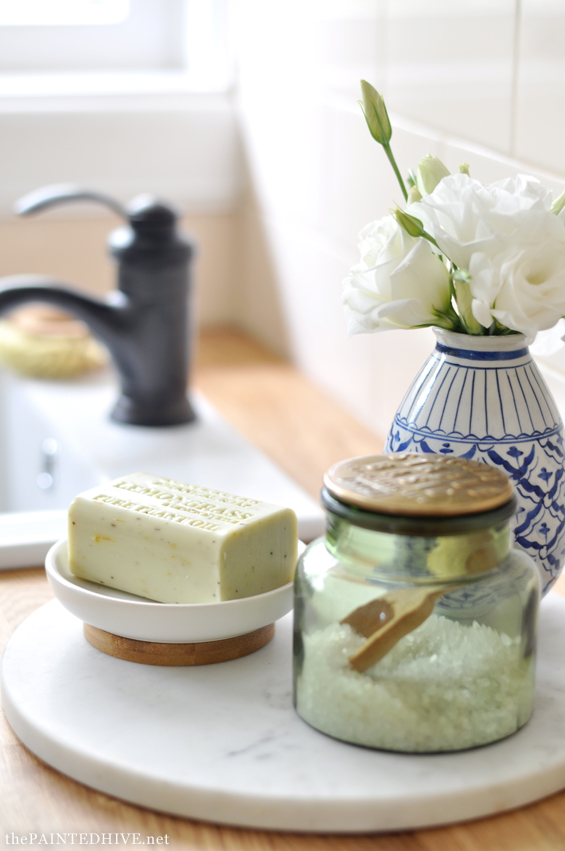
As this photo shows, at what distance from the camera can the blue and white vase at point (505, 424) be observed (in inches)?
23.2

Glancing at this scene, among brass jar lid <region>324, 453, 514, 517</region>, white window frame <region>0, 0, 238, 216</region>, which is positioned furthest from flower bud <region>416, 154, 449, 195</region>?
white window frame <region>0, 0, 238, 216</region>

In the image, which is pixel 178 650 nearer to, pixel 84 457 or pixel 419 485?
pixel 419 485

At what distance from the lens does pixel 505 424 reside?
23.1 inches

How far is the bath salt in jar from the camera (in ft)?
1.57

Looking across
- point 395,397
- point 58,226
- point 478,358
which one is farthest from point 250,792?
point 58,226

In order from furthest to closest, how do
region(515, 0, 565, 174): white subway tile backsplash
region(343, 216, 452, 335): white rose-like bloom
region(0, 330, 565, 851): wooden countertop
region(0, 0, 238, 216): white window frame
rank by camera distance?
1. region(0, 0, 238, 216): white window frame
2. region(515, 0, 565, 174): white subway tile backsplash
3. region(343, 216, 452, 335): white rose-like bloom
4. region(0, 330, 565, 851): wooden countertop

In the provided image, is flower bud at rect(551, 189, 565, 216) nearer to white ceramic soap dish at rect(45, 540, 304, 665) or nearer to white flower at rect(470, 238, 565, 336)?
white flower at rect(470, 238, 565, 336)

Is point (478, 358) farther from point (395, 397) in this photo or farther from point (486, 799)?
point (395, 397)

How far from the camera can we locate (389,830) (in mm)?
470

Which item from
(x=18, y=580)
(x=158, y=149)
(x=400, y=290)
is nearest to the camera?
(x=400, y=290)

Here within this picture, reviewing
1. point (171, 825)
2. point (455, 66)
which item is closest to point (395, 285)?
point (171, 825)

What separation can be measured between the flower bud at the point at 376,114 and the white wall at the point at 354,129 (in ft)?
0.70

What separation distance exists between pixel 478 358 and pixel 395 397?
485mm

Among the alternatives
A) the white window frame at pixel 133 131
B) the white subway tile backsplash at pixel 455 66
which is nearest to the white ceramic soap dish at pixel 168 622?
the white subway tile backsplash at pixel 455 66
